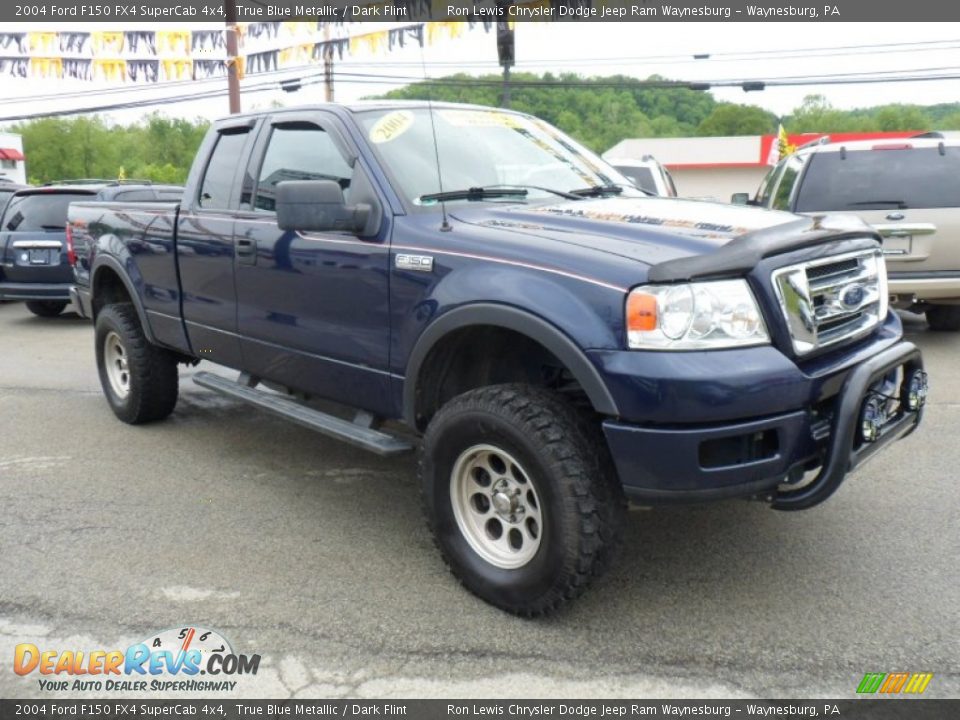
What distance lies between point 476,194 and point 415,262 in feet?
1.83

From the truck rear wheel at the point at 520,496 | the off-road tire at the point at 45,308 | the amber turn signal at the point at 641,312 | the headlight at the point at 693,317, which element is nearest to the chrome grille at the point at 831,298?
the headlight at the point at 693,317

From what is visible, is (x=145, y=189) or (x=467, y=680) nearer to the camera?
(x=467, y=680)

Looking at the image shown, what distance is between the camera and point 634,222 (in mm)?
3381

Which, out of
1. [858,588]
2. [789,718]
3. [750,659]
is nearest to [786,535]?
[858,588]

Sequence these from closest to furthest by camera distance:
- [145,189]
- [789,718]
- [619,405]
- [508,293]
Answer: [789,718] → [619,405] → [508,293] → [145,189]

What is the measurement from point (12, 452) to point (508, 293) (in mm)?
3932

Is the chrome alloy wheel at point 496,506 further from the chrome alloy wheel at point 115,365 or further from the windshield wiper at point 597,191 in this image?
the chrome alloy wheel at point 115,365

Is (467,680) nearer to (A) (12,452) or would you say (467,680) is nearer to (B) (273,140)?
(B) (273,140)

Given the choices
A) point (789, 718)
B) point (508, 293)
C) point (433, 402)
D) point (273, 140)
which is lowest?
point (789, 718)

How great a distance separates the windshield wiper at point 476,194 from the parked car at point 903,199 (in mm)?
4679

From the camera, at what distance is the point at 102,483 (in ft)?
15.9

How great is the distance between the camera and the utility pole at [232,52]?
17734 millimetres

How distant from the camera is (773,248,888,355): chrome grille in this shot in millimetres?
2986

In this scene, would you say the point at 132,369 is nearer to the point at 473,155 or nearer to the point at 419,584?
the point at 473,155
